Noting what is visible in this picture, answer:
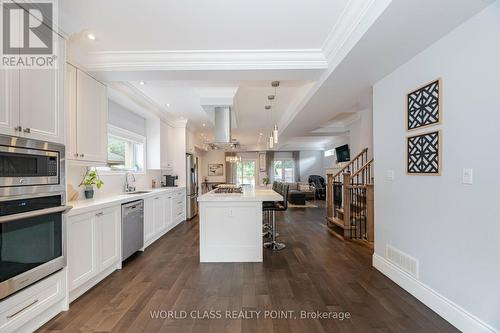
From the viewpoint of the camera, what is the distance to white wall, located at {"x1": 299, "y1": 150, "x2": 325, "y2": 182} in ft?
42.5

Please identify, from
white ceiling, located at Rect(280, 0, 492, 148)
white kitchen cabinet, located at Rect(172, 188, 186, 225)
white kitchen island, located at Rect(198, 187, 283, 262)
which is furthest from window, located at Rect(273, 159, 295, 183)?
white kitchen island, located at Rect(198, 187, 283, 262)

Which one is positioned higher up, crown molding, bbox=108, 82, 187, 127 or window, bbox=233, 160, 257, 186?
crown molding, bbox=108, 82, 187, 127

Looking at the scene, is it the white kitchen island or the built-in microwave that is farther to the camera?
the white kitchen island

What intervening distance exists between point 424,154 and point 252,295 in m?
2.25

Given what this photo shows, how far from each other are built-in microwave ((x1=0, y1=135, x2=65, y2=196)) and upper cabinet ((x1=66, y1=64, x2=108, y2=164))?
0.47m

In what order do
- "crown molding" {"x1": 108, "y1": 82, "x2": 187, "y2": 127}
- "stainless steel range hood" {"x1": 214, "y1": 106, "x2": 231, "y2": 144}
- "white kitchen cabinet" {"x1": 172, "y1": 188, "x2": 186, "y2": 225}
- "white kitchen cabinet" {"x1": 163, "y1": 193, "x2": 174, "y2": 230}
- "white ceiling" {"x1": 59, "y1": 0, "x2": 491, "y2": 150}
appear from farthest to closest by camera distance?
"white kitchen cabinet" {"x1": 172, "y1": 188, "x2": 186, "y2": 225} < "white kitchen cabinet" {"x1": 163, "y1": 193, "x2": 174, "y2": 230} < "stainless steel range hood" {"x1": 214, "y1": 106, "x2": 231, "y2": 144} < "crown molding" {"x1": 108, "y1": 82, "x2": 187, "y2": 127} < "white ceiling" {"x1": 59, "y1": 0, "x2": 491, "y2": 150}

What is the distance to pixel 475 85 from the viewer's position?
1772mm

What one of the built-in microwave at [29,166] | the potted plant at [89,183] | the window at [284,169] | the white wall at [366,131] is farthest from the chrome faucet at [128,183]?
the window at [284,169]

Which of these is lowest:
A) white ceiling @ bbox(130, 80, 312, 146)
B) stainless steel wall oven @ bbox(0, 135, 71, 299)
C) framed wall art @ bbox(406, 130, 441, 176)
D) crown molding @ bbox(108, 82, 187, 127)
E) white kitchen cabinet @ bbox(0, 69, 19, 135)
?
stainless steel wall oven @ bbox(0, 135, 71, 299)

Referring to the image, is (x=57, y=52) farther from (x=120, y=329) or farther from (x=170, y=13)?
(x=120, y=329)

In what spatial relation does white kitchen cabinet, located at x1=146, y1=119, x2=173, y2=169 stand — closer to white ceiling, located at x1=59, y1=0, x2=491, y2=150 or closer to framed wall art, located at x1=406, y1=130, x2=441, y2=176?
white ceiling, located at x1=59, y1=0, x2=491, y2=150

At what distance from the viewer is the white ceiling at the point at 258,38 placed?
189 centimetres

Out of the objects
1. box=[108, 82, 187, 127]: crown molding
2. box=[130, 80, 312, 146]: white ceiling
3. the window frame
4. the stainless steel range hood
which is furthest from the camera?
the stainless steel range hood

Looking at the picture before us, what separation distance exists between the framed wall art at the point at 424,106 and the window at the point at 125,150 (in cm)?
427
